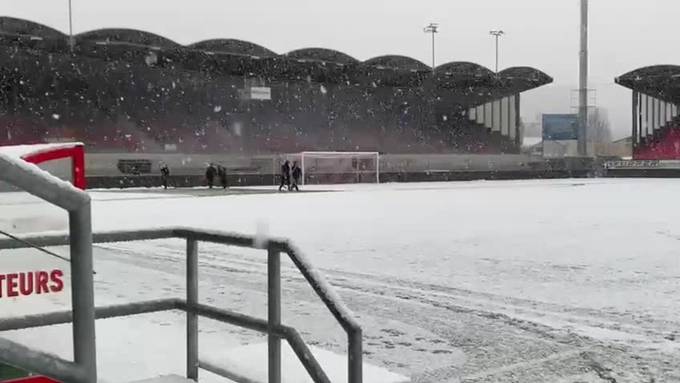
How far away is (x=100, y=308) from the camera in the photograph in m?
4.30

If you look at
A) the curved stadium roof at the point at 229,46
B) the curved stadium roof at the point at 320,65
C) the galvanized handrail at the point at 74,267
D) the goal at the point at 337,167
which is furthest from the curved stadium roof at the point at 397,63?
the galvanized handrail at the point at 74,267

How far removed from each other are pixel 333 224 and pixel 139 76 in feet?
137

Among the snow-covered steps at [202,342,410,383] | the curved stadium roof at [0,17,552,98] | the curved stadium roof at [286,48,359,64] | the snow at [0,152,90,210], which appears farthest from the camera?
the curved stadium roof at [286,48,359,64]

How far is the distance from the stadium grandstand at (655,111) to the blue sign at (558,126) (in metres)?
5.67

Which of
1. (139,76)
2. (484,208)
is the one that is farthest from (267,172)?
(484,208)

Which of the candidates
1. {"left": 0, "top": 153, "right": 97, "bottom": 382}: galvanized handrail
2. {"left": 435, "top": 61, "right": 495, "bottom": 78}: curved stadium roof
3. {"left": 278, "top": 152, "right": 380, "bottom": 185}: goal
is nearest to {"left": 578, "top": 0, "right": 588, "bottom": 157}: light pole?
{"left": 435, "top": 61, "right": 495, "bottom": 78}: curved stadium roof

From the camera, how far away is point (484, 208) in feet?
73.1

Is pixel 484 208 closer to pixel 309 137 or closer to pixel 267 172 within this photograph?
pixel 267 172

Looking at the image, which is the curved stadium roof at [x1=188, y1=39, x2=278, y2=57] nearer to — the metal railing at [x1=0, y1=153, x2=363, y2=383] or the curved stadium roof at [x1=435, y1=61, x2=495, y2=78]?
the curved stadium roof at [x1=435, y1=61, x2=495, y2=78]

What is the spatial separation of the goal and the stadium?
7.51 feet

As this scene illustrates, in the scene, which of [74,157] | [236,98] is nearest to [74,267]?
[74,157]

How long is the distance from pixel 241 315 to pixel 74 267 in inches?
87.6

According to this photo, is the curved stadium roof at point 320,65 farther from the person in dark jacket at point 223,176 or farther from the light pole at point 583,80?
the person in dark jacket at point 223,176

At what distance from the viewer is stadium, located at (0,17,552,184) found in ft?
161
